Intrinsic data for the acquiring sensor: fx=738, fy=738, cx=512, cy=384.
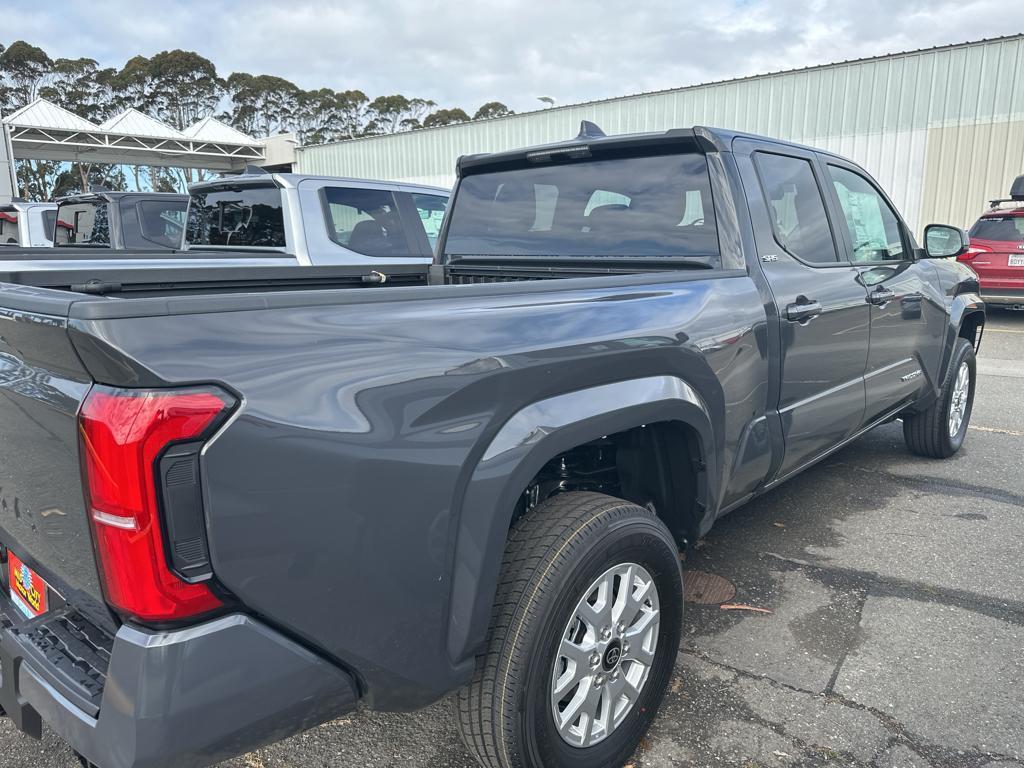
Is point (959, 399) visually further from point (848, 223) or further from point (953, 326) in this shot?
point (848, 223)

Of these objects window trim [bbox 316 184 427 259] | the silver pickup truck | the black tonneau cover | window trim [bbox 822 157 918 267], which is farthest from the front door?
window trim [bbox 316 184 427 259]

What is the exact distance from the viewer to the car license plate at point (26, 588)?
1737 mm

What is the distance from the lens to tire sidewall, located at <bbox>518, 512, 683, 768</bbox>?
1.84 meters

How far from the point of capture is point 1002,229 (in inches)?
413

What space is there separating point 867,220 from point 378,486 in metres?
3.42

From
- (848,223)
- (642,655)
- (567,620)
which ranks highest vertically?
(848,223)

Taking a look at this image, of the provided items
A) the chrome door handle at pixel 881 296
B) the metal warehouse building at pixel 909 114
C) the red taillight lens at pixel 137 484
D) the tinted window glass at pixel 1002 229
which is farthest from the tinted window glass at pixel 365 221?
the metal warehouse building at pixel 909 114

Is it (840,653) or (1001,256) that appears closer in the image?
(840,653)

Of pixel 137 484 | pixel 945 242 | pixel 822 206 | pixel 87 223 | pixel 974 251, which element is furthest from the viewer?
pixel 974 251

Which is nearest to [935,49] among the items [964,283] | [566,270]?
[964,283]

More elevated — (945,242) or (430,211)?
(430,211)

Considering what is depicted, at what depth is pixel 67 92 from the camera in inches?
1730

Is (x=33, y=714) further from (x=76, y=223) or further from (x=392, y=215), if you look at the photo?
(x=76, y=223)

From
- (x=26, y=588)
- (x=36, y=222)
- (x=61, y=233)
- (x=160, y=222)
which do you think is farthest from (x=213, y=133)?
(x=26, y=588)
